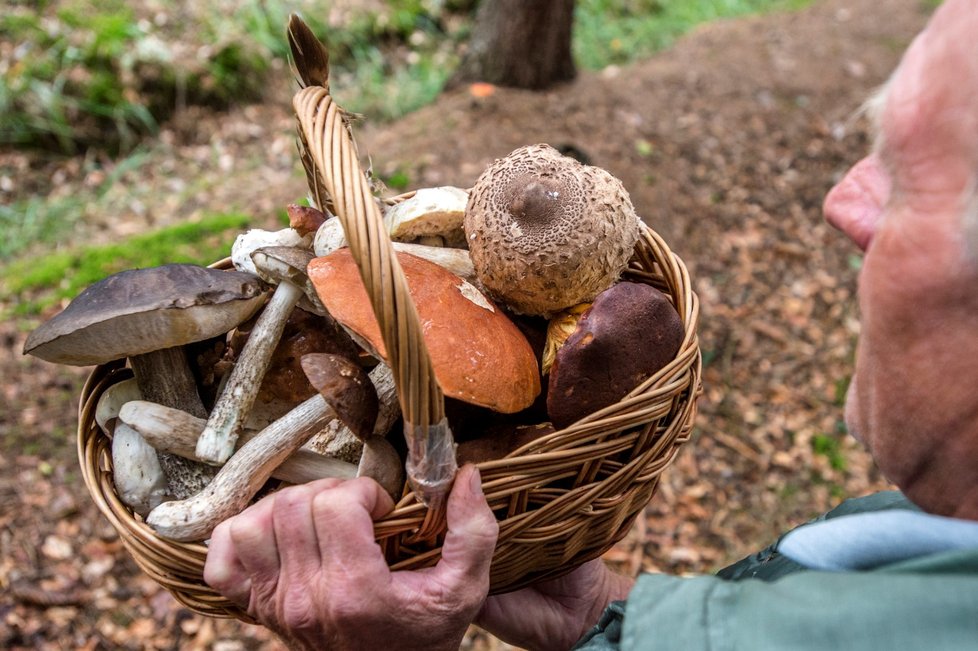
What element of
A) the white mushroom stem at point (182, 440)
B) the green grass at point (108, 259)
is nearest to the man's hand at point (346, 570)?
the white mushroom stem at point (182, 440)

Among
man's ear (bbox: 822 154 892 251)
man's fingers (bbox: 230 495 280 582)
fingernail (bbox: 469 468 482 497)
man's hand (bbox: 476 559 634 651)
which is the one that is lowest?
man's hand (bbox: 476 559 634 651)

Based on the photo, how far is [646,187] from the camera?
3988 millimetres

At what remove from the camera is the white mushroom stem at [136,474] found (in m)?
1.39

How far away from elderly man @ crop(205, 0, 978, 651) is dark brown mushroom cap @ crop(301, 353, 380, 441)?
129mm

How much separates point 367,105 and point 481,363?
165 inches

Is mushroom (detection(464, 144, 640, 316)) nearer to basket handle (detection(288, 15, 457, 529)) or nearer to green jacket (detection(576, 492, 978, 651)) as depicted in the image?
basket handle (detection(288, 15, 457, 529))

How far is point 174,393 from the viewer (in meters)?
1.49

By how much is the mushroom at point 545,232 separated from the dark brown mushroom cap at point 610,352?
0.12 meters

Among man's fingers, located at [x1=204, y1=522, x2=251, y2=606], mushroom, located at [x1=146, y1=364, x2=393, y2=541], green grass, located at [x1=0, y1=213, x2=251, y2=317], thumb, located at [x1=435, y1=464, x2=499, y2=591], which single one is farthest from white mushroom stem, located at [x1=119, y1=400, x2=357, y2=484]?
green grass, located at [x1=0, y1=213, x2=251, y2=317]

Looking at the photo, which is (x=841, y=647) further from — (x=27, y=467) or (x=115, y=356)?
(x=27, y=467)

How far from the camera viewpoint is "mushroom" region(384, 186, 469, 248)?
63.3 inches

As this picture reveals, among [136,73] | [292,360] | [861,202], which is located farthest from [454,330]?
[136,73]

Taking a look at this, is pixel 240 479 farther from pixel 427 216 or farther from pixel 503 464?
pixel 427 216

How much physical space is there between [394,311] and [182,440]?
663 millimetres
